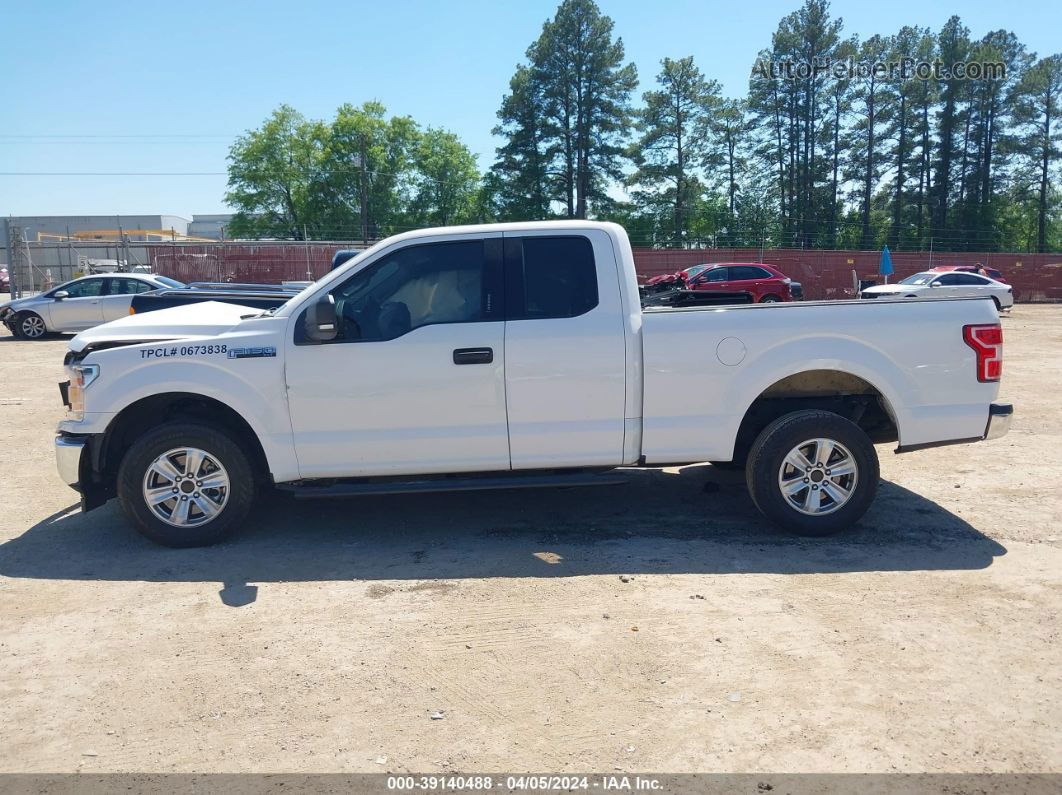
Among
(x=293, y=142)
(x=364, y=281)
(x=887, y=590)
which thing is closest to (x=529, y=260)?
(x=364, y=281)

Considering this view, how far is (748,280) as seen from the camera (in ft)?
92.9

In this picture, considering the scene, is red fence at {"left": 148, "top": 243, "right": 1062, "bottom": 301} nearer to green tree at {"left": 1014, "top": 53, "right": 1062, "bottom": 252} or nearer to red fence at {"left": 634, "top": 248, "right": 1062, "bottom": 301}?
red fence at {"left": 634, "top": 248, "right": 1062, "bottom": 301}

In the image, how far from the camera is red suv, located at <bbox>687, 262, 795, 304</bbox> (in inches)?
1107

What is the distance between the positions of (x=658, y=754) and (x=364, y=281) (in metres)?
3.45

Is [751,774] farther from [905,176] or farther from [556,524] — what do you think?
[905,176]

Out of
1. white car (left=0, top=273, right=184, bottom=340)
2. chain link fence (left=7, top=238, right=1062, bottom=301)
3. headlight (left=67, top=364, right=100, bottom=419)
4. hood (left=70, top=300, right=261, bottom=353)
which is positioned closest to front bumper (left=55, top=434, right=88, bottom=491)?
headlight (left=67, top=364, right=100, bottom=419)

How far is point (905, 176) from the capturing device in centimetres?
5928

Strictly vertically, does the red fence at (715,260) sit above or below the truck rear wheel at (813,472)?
above

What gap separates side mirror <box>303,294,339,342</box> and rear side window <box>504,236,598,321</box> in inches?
43.8

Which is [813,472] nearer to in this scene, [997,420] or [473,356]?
[997,420]

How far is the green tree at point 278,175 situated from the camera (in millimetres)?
67625

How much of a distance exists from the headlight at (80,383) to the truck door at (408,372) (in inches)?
50.3

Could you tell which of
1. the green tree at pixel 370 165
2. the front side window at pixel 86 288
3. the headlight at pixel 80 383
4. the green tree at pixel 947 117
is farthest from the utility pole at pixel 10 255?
the green tree at pixel 947 117

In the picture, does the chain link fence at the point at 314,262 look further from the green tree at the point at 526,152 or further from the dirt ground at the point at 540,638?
the dirt ground at the point at 540,638
